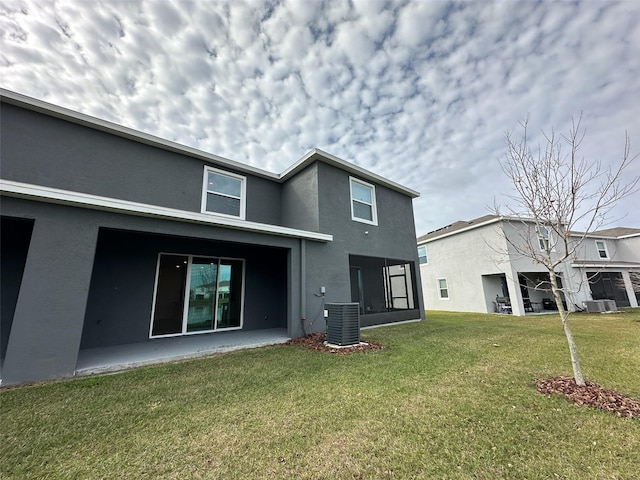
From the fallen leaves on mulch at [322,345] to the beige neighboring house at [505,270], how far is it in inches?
432

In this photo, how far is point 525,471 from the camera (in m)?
1.99

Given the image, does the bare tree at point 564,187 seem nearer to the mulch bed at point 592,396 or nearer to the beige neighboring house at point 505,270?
the mulch bed at point 592,396

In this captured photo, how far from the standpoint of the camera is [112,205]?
4516 mm

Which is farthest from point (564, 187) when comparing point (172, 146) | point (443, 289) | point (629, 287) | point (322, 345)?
point (629, 287)

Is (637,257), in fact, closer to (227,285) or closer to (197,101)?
(227,285)

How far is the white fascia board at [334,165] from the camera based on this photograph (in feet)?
26.6

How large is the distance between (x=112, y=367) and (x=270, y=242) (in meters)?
3.94

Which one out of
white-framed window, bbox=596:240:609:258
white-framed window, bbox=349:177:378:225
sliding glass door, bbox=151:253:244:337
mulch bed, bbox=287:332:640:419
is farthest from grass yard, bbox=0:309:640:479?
white-framed window, bbox=596:240:609:258

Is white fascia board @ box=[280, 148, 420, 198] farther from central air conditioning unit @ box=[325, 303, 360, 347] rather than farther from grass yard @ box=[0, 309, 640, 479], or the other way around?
grass yard @ box=[0, 309, 640, 479]

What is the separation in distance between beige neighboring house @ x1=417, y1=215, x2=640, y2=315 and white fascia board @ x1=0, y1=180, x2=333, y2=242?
13.1m

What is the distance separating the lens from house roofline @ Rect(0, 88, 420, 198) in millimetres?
5547

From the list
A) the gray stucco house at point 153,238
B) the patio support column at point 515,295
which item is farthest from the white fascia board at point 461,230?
the gray stucco house at point 153,238

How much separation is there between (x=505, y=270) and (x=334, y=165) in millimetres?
11726

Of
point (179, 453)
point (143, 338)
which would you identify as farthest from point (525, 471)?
point (143, 338)
